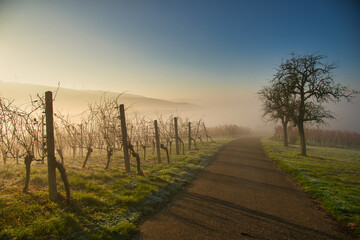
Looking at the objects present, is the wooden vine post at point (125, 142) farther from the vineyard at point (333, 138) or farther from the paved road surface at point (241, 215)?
the vineyard at point (333, 138)

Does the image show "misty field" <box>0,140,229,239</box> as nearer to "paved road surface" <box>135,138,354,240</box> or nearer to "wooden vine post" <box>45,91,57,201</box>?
"wooden vine post" <box>45,91,57,201</box>

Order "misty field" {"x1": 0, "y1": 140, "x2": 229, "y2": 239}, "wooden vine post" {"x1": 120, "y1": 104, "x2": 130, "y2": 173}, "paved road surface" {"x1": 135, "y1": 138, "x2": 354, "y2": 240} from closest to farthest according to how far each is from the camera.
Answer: "misty field" {"x1": 0, "y1": 140, "x2": 229, "y2": 239}, "paved road surface" {"x1": 135, "y1": 138, "x2": 354, "y2": 240}, "wooden vine post" {"x1": 120, "y1": 104, "x2": 130, "y2": 173}

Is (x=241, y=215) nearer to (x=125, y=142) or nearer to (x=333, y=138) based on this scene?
(x=125, y=142)

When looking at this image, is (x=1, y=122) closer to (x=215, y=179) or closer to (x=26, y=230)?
(x=26, y=230)

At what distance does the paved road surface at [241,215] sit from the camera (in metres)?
3.83

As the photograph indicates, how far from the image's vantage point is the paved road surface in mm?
3834

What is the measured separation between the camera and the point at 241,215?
4629 millimetres

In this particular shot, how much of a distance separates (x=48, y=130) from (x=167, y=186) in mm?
4586

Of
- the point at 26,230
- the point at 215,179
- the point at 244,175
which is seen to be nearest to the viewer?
the point at 26,230

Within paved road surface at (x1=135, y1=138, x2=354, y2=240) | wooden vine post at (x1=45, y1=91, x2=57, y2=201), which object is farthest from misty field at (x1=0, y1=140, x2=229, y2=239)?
paved road surface at (x1=135, y1=138, x2=354, y2=240)

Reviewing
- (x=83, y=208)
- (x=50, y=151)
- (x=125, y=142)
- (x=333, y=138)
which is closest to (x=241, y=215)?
(x=83, y=208)

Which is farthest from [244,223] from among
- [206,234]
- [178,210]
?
[178,210]

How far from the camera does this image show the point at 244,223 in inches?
167

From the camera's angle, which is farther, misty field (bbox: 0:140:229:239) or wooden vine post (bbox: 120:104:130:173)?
wooden vine post (bbox: 120:104:130:173)
